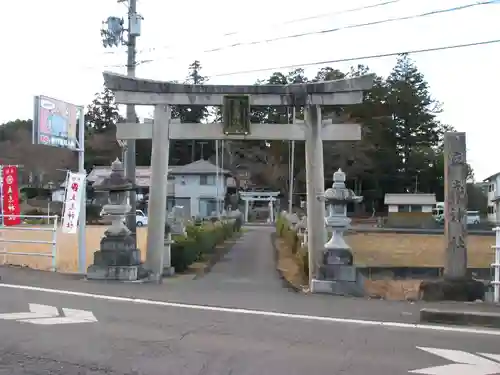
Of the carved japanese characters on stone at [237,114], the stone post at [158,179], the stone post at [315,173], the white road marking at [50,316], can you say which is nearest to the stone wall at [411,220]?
the stone post at [315,173]

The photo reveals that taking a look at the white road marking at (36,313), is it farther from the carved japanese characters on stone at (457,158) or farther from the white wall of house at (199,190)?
the white wall of house at (199,190)

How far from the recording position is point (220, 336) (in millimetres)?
6762

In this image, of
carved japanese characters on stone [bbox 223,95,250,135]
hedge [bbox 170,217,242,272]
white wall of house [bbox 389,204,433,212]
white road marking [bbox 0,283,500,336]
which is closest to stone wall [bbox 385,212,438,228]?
white wall of house [bbox 389,204,433,212]

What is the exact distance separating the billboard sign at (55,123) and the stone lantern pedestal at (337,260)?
7.46m

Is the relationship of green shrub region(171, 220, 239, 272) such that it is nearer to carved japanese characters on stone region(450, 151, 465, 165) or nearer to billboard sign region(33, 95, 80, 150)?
billboard sign region(33, 95, 80, 150)

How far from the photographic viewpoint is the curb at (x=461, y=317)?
24.9 feet

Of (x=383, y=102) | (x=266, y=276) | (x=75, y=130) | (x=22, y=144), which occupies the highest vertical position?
(x=383, y=102)

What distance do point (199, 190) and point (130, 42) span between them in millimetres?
45231

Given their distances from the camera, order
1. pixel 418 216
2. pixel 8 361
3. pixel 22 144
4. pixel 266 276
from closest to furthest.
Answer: pixel 8 361, pixel 266 276, pixel 418 216, pixel 22 144

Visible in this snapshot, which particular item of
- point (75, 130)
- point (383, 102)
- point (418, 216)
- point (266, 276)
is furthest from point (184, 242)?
point (383, 102)

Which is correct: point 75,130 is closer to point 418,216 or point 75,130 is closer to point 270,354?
point 270,354

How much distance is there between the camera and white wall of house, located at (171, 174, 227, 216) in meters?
66.3

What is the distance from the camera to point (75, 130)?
15.8 metres

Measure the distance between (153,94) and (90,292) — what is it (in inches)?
238
